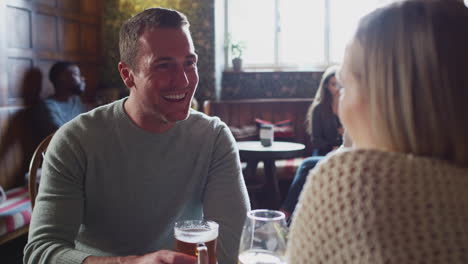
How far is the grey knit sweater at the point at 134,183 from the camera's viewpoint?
1249 millimetres

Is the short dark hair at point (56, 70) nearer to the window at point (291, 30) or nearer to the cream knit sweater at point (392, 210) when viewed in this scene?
the window at point (291, 30)

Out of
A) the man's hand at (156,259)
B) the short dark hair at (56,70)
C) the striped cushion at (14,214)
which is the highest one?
the short dark hair at (56,70)

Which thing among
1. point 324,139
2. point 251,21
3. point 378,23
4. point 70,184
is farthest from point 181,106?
point 251,21

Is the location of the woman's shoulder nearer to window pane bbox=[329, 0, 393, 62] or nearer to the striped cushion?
the striped cushion

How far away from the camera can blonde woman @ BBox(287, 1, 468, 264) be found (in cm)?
56

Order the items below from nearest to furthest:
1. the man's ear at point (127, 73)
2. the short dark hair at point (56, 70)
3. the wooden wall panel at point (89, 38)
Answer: the man's ear at point (127, 73) < the short dark hair at point (56, 70) < the wooden wall panel at point (89, 38)

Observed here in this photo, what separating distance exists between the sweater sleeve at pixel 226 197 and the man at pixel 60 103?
3.04 m

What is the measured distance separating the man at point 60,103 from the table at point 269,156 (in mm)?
1678

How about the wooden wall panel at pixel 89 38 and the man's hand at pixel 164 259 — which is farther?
the wooden wall panel at pixel 89 38

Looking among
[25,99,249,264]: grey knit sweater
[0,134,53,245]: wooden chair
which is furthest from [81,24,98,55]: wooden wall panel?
[25,99,249,264]: grey knit sweater

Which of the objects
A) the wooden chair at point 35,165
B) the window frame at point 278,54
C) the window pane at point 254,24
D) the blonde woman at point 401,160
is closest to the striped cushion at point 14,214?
the wooden chair at point 35,165

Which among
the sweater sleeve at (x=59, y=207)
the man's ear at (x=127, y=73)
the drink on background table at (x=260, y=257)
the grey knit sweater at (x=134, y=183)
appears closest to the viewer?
the drink on background table at (x=260, y=257)

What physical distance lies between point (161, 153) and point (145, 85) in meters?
0.22

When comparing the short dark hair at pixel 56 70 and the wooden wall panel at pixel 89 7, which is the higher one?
the wooden wall panel at pixel 89 7
